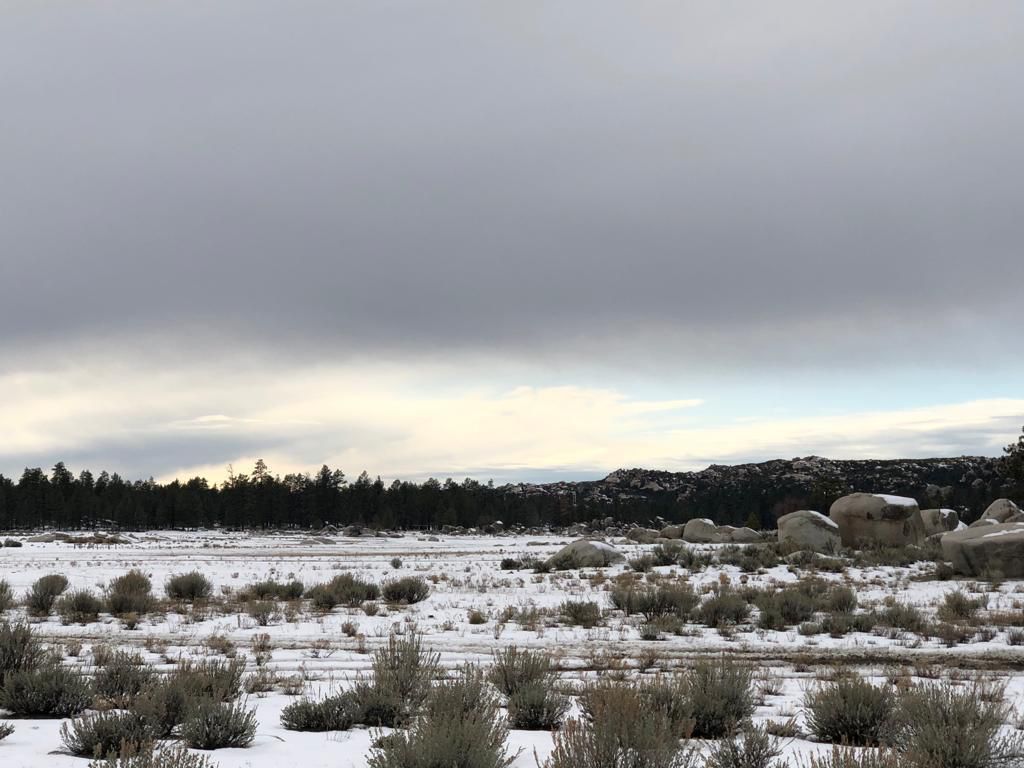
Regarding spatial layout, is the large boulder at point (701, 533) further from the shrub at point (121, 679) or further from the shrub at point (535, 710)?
the shrub at point (121, 679)

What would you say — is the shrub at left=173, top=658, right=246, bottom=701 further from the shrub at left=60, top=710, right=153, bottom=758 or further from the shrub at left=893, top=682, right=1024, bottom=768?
→ the shrub at left=893, top=682, right=1024, bottom=768

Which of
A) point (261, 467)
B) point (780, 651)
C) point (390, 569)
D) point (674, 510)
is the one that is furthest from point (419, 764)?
point (261, 467)

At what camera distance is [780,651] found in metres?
12.5

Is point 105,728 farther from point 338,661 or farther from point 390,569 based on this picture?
point 390,569

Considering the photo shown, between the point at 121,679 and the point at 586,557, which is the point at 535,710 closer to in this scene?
the point at 121,679

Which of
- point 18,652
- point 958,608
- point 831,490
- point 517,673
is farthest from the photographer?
point 831,490

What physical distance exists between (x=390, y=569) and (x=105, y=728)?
23.9 metres

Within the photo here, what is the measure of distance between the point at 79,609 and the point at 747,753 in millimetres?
14355

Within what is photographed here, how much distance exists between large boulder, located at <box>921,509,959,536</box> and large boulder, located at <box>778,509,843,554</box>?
23.0ft

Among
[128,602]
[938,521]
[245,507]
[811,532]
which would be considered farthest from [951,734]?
[245,507]

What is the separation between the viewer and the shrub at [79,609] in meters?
15.4

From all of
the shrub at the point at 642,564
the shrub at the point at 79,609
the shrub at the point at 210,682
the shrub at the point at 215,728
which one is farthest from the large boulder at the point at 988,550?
the shrub at the point at 215,728

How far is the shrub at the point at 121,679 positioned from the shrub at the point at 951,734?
6269 mm

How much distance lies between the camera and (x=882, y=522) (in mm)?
37438
